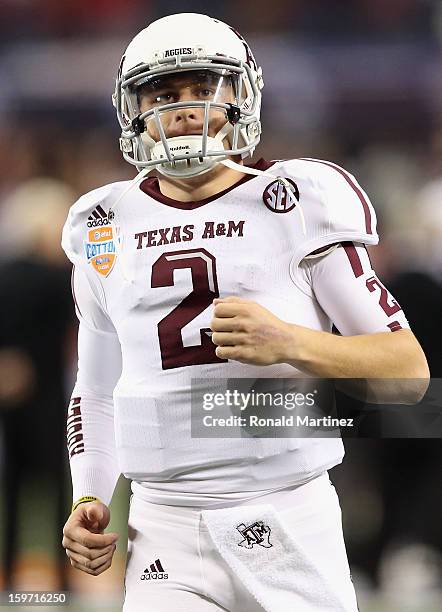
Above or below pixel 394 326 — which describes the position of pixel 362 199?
above

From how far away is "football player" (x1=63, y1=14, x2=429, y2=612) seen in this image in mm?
917

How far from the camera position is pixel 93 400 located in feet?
3.62

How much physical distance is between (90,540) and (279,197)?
42 centimetres

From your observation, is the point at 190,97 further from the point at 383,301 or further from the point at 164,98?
the point at 383,301

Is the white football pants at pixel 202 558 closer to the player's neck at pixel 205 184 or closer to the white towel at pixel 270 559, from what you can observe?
the white towel at pixel 270 559

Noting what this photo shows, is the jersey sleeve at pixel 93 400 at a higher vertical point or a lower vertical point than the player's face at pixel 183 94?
lower

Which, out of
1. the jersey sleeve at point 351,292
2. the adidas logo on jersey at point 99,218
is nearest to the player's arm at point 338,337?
the jersey sleeve at point 351,292

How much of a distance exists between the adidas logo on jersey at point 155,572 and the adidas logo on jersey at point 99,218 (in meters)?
0.38

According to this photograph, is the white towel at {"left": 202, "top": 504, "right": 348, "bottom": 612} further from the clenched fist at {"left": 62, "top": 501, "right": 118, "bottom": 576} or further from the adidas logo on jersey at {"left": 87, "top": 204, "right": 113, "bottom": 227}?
the adidas logo on jersey at {"left": 87, "top": 204, "right": 113, "bottom": 227}

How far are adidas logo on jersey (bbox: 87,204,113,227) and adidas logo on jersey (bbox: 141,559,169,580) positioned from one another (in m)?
0.38

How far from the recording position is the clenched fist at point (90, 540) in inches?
38.5

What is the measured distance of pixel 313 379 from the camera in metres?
0.97

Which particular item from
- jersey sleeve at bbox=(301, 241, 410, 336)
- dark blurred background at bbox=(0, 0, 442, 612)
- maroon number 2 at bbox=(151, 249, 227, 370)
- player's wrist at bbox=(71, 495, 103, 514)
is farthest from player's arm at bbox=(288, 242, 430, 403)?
dark blurred background at bbox=(0, 0, 442, 612)

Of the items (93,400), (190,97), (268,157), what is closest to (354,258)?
(190,97)
